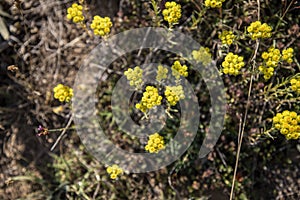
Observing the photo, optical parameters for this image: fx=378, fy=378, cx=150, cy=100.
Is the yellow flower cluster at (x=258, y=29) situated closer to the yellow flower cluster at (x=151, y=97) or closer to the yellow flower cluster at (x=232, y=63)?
the yellow flower cluster at (x=232, y=63)

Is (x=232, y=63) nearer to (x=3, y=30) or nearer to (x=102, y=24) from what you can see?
A: (x=102, y=24)

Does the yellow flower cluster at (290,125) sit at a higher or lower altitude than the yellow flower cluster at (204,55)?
lower

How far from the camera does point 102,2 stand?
141 inches

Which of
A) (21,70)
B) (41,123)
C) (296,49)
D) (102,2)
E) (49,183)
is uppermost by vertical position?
(102,2)

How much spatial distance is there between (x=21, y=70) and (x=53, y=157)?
894 mm

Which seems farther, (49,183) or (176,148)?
(49,183)

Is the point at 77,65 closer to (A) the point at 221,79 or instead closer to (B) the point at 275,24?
(A) the point at 221,79

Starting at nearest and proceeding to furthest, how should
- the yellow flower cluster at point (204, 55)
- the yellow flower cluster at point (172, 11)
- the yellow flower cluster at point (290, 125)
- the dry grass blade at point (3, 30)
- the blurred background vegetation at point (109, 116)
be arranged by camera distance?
the yellow flower cluster at point (290, 125) < the yellow flower cluster at point (172, 11) < the yellow flower cluster at point (204, 55) < the blurred background vegetation at point (109, 116) < the dry grass blade at point (3, 30)

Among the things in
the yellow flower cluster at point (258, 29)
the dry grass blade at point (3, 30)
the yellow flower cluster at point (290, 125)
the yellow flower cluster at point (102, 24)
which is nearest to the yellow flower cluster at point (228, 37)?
the yellow flower cluster at point (258, 29)

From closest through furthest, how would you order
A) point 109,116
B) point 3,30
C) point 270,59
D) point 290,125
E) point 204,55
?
point 290,125 < point 270,59 < point 204,55 < point 109,116 < point 3,30

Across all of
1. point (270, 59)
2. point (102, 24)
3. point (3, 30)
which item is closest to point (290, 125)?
point (270, 59)

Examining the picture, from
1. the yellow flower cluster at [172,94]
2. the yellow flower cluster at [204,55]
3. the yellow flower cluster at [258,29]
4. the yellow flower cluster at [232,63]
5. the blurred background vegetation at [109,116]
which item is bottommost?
the blurred background vegetation at [109,116]

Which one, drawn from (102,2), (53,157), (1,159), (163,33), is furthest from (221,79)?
(1,159)

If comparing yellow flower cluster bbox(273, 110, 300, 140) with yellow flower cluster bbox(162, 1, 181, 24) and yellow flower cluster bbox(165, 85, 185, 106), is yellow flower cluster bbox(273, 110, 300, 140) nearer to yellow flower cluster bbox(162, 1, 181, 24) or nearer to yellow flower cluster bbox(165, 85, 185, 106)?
yellow flower cluster bbox(165, 85, 185, 106)
